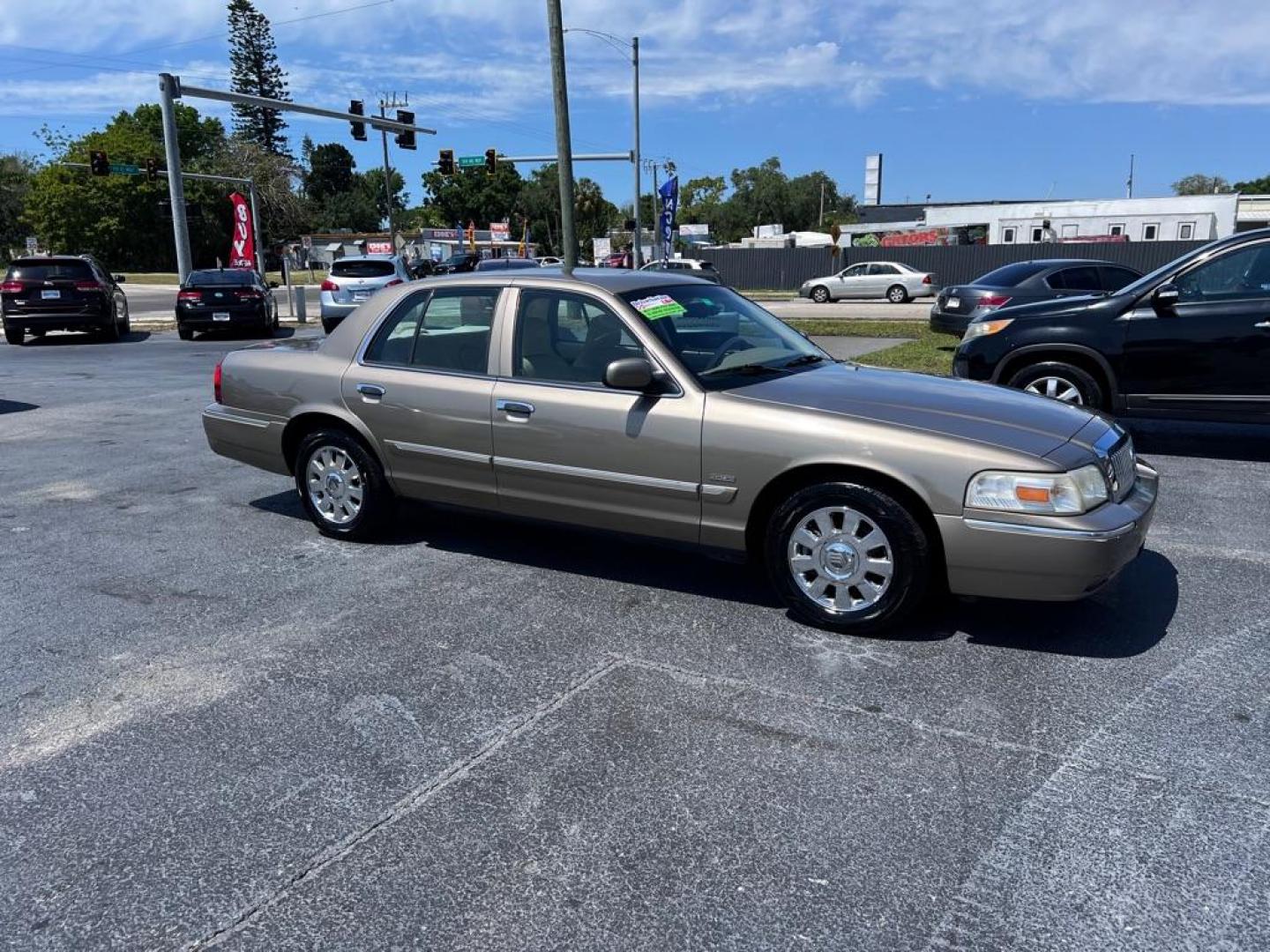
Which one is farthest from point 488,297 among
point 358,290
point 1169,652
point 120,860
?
point 358,290

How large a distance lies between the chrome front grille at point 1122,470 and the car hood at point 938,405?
0.19 meters

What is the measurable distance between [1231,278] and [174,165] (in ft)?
Answer: 76.7

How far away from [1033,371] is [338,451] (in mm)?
5574

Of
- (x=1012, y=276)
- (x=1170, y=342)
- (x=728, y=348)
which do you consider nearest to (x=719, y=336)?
(x=728, y=348)

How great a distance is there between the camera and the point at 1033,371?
7996 millimetres

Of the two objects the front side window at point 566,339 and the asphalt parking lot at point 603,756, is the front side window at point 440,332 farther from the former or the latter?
the asphalt parking lot at point 603,756

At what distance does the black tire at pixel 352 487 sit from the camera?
5484 millimetres

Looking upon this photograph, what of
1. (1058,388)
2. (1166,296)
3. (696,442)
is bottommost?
(1058,388)

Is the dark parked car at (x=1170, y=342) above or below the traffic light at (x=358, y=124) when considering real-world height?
below

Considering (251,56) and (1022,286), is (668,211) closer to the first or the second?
(1022,286)

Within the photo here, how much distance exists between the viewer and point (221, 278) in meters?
20.5

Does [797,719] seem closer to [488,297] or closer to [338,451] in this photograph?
[488,297]

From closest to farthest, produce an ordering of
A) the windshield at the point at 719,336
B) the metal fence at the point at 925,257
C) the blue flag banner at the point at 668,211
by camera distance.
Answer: the windshield at the point at 719,336
the blue flag banner at the point at 668,211
the metal fence at the point at 925,257

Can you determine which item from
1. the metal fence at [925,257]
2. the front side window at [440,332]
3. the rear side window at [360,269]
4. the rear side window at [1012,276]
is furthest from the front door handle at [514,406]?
the metal fence at [925,257]
